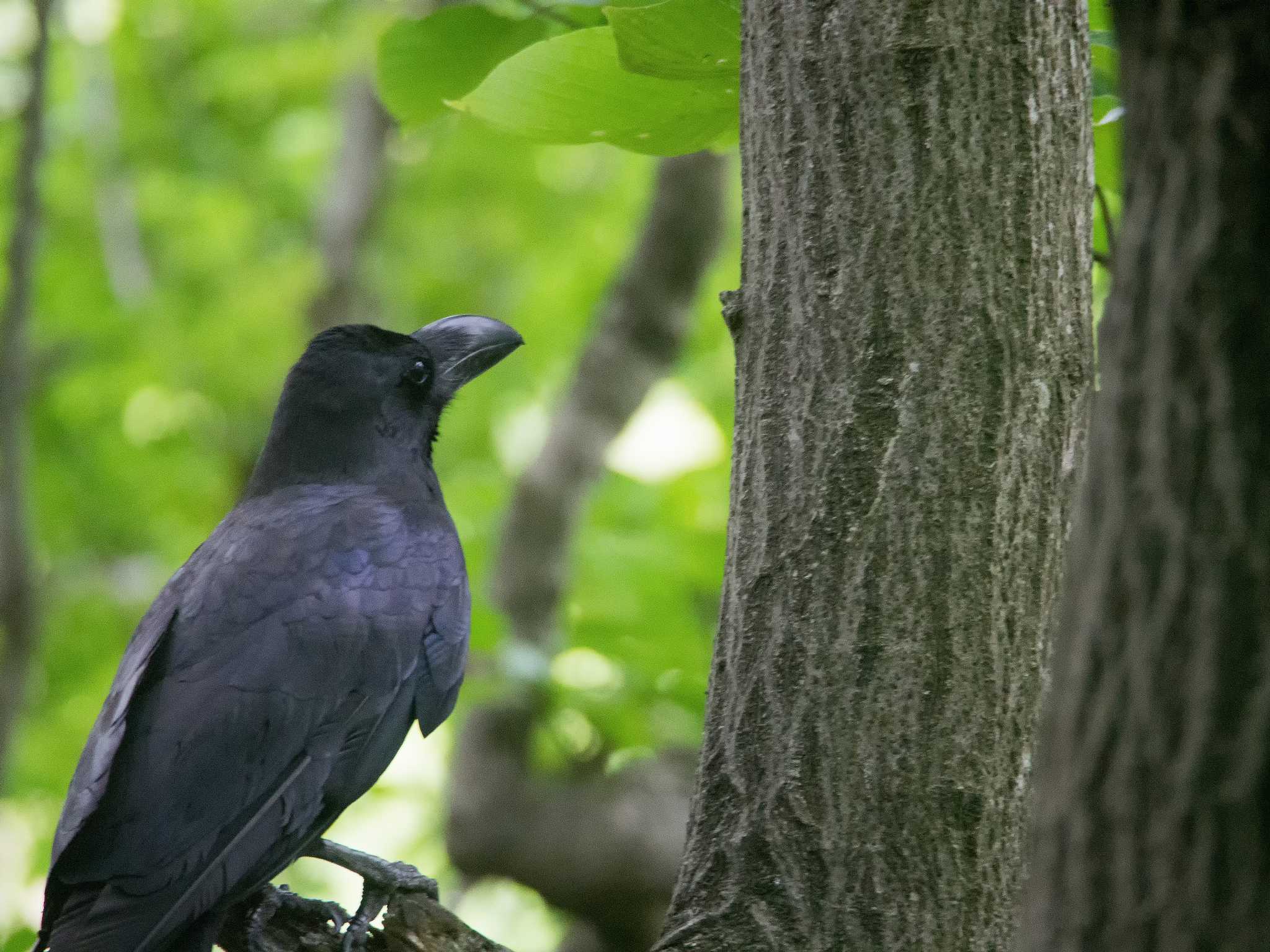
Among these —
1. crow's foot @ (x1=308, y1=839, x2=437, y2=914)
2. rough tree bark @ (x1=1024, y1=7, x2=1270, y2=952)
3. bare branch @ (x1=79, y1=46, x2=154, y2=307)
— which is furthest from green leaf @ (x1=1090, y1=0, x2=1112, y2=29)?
bare branch @ (x1=79, y1=46, x2=154, y2=307)

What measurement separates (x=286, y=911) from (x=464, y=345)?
77.3 inches

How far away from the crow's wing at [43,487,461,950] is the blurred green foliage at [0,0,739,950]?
209 cm

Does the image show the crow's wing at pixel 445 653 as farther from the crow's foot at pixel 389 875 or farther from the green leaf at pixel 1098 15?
the green leaf at pixel 1098 15

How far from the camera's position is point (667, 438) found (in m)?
9.85

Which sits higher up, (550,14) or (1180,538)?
(550,14)

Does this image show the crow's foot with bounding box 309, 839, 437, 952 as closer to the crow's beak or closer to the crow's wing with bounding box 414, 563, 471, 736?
the crow's wing with bounding box 414, 563, 471, 736

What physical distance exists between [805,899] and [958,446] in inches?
31.9

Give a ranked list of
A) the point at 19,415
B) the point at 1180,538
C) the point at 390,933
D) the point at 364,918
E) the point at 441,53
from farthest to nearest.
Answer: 1. the point at 19,415
2. the point at 441,53
3. the point at 364,918
4. the point at 390,933
5. the point at 1180,538

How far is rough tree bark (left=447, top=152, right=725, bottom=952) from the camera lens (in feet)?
24.7

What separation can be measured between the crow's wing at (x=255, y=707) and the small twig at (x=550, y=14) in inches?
55.3

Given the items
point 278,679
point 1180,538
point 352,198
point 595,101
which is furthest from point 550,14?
point 352,198

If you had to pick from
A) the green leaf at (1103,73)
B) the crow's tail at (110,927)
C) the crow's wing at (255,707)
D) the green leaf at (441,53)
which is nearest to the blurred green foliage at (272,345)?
the crow's wing at (255,707)

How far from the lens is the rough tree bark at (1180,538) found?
1.16m

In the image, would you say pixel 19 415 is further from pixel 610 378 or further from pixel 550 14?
pixel 550 14
